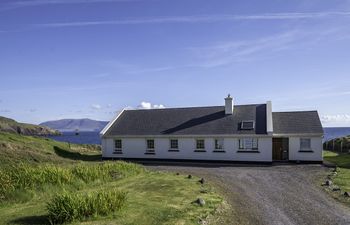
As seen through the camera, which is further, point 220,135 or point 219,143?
point 219,143

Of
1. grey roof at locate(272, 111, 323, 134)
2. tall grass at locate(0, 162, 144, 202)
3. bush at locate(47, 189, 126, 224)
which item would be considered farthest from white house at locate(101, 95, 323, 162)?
bush at locate(47, 189, 126, 224)

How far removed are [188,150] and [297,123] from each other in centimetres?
1122

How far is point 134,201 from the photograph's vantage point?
1515 centimetres

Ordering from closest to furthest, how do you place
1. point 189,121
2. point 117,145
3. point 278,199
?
point 278,199 < point 189,121 < point 117,145

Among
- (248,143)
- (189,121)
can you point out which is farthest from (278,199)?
(189,121)

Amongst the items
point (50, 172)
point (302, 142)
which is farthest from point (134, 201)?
point (302, 142)

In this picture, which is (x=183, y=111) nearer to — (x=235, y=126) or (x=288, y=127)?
(x=235, y=126)

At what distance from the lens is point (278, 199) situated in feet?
56.0

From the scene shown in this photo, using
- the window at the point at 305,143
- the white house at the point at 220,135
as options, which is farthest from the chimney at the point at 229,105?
the window at the point at 305,143

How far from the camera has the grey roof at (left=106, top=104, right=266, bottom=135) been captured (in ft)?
118

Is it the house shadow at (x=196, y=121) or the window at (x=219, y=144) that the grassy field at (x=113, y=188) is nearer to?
the window at (x=219, y=144)

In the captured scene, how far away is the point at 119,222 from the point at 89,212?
1176 mm

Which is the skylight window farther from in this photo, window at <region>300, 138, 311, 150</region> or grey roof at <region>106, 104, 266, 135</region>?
window at <region>300, 138, 311, 150</region>

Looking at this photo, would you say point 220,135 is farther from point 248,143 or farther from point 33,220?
point 33,220
